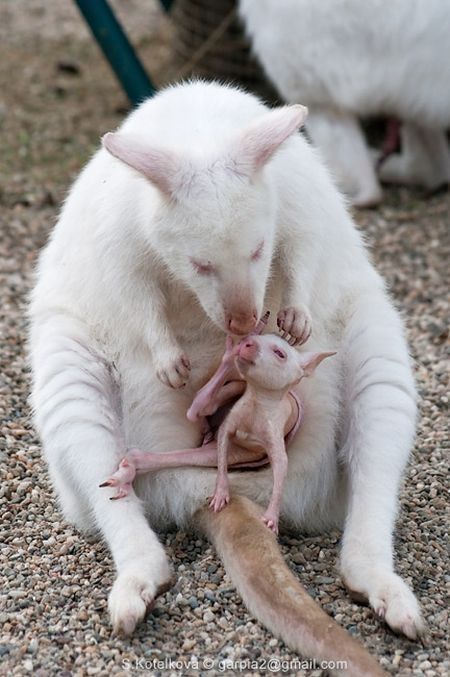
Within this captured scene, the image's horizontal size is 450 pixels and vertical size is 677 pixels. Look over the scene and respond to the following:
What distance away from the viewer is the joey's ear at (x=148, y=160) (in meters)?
2.71

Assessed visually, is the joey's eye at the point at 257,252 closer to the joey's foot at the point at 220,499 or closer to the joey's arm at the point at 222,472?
the joey's arm at the point at 222,472

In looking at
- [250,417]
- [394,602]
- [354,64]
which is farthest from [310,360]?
[354,64]

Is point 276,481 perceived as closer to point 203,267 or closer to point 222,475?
point 222,475

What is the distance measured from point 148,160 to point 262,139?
0.89 feet

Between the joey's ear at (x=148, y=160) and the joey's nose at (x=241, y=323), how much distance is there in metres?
0.32

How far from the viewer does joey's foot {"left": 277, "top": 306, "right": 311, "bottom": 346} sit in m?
3.05

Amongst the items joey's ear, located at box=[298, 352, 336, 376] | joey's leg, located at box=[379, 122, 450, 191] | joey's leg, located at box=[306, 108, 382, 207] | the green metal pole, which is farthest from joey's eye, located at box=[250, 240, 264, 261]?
the green metal pole

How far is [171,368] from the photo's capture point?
119 inches

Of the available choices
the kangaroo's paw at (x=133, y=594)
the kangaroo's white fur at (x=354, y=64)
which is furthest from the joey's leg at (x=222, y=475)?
the kangaroo's white fur at (x=354, y=64)

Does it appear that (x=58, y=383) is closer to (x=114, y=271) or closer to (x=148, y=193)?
(x=114, y=271)

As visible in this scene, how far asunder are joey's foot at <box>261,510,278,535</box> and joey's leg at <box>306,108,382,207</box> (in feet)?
10.8

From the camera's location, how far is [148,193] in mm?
2945

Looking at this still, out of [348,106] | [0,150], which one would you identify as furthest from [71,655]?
[0,150]

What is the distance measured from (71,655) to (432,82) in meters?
3.77
